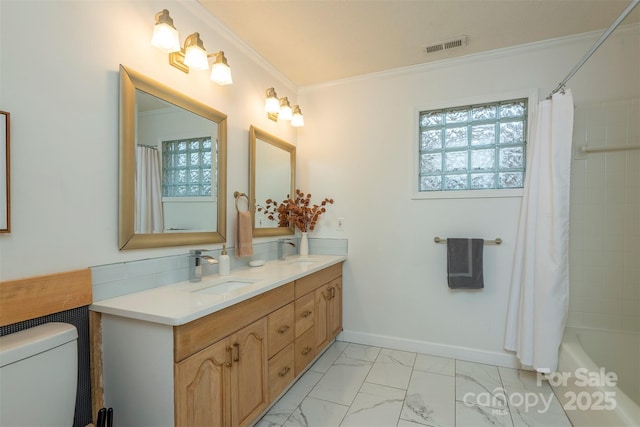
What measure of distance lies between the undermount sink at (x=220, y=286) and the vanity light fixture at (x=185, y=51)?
118 cm

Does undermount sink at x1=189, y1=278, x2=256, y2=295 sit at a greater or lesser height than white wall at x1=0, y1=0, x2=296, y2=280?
lesser

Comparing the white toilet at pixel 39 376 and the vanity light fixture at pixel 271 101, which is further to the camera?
the vanity light fixture at pixel 271 101

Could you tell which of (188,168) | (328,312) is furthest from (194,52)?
(328,312)

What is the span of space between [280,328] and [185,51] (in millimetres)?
1650

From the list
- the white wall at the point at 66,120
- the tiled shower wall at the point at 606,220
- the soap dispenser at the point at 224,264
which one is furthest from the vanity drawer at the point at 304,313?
the tiled shower wall at the point at 606,220

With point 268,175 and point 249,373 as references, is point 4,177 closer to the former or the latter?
point 249,373

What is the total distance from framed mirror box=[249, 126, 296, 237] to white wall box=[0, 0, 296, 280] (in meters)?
0.82

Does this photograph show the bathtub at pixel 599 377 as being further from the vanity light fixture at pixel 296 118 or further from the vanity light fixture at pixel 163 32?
the vanity light fixture at pixel 163 32

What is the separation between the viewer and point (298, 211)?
279 cm

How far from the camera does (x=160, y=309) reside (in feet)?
3.96

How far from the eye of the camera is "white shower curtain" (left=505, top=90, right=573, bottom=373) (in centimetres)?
201

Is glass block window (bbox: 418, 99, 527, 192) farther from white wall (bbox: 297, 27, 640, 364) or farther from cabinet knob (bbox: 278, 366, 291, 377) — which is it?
cabinet knob (bbox: 278, 366, 291, 377)

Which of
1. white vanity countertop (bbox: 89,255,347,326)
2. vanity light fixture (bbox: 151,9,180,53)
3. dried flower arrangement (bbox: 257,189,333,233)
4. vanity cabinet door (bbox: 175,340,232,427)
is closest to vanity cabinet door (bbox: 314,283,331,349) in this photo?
white vanity countertop (bbox: 89,255,347,326)

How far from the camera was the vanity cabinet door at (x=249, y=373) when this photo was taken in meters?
1.44
